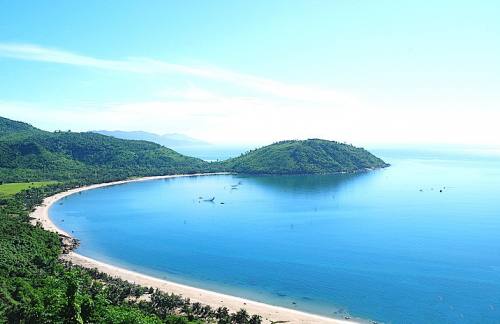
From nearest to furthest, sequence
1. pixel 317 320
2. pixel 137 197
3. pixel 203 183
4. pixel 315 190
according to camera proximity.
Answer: pixel 317 320 < pixel 137 197 < pixel 315 190 < pixel 203 183

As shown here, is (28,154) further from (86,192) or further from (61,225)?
(61,225)

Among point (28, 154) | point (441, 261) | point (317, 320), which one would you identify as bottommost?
point (317, 320)

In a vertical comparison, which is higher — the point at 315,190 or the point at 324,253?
the point at 315,190

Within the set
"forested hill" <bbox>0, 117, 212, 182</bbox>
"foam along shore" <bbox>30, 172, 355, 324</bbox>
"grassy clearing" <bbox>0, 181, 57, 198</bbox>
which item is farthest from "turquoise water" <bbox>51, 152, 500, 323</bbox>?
"forested hill" <bbox>0, 117, 212, 182</bbox>

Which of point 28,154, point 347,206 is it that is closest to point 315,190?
point 347,206

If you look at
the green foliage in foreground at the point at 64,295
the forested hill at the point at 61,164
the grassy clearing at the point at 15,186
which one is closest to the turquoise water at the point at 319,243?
the green foliage in foreground at the point at 64,295

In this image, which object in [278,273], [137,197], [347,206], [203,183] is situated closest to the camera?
[278,273]

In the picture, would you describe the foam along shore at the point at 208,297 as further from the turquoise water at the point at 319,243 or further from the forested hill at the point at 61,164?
the forested hill at the point at 61,164

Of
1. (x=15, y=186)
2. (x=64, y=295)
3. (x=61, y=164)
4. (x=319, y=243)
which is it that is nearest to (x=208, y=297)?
(x=64, y=295)
